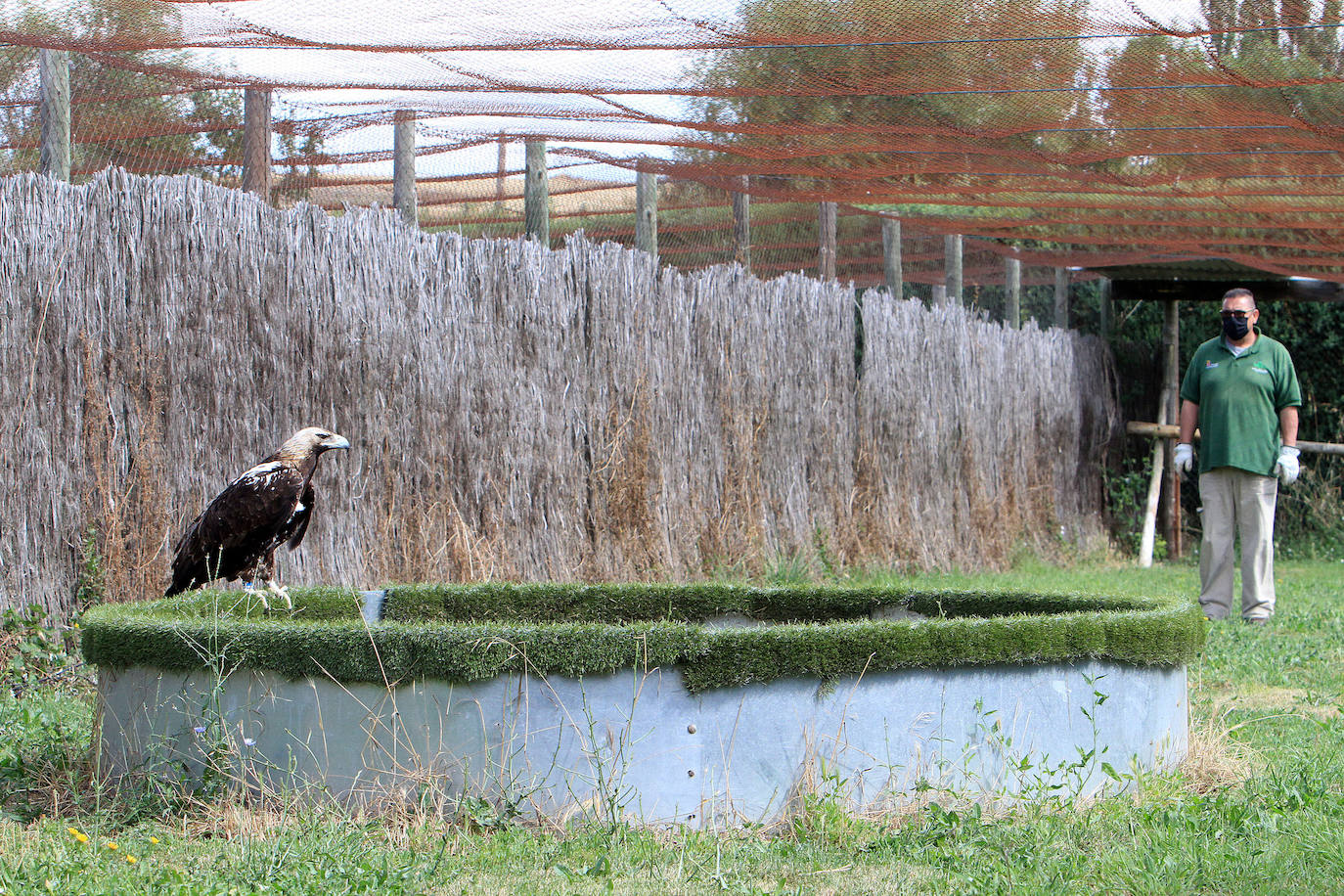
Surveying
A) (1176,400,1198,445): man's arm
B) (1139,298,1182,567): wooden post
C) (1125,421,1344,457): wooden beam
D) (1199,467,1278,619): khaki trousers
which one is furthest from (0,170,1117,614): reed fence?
(1139,298,1182,567): wooden post

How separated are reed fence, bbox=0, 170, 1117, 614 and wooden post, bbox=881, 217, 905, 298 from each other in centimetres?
61

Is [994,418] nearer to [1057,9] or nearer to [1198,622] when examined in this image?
[1057,9]

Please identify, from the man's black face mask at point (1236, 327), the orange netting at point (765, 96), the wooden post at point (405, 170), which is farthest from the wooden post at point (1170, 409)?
the wooden post at point (405, 170)

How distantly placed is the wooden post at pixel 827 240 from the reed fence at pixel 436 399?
2.02 ft

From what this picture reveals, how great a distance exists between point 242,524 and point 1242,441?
611 centimetres

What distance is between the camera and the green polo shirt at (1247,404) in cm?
823

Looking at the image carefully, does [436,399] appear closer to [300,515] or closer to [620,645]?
[300,515]

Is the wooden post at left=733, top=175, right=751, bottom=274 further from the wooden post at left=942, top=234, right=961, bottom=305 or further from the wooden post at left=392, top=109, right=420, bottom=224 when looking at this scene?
the wooden post at left=942, top=234, right=961, bottom=305

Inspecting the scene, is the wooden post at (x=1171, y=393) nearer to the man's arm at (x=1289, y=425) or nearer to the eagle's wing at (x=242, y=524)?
the man's arm at (x=1289, y=425)

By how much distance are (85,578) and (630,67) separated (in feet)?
10.5

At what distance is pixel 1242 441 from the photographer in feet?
27.0

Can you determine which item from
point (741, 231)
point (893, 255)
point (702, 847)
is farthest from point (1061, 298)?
point (702, 847)

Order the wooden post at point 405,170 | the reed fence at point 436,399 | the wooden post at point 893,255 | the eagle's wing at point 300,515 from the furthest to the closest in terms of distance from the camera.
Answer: the wooden post at point 893,255 → the wooden post at point 405,170 → the reed fence at point 436,399 → the eagle's wing at point 300,515

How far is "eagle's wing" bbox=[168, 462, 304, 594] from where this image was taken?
→ 187 inches
